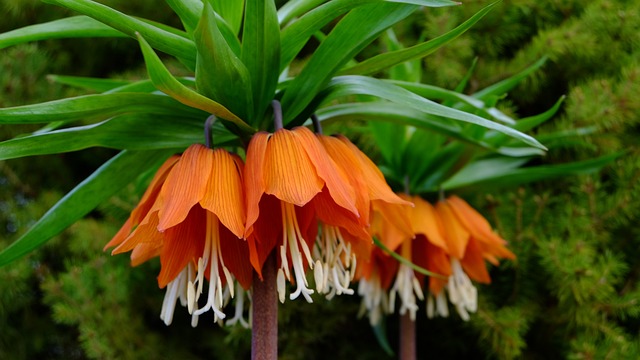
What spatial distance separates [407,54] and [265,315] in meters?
0.29

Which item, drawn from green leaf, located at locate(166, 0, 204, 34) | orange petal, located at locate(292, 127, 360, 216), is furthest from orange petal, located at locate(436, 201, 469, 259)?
green leaf, located at locate(166, 0, 204, 34)

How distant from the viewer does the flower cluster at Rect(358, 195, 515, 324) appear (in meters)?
0.97

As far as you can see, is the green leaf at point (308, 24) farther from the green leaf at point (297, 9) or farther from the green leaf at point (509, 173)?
the green leaf at point (509, 173)

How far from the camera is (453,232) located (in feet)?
3.23

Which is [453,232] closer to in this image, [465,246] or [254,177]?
[465,246]

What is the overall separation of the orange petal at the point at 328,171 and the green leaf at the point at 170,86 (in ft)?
0.24

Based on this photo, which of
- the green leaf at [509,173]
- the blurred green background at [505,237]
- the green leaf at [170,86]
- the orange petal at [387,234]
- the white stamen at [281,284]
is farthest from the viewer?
the blurred green background at [505,237]

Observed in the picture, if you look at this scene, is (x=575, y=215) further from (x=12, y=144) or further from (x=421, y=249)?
(x=12, y=144)

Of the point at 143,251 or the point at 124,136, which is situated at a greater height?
the point at 124,136

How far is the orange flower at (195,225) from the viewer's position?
0.61 m

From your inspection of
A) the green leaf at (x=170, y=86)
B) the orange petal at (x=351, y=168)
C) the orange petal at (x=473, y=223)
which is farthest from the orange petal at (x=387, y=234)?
the green leaf at (x=170, y=86)

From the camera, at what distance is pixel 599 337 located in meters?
1.12

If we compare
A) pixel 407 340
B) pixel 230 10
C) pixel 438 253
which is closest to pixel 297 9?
pixel 230 10

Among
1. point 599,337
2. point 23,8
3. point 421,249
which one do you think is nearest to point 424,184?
point 421,249
